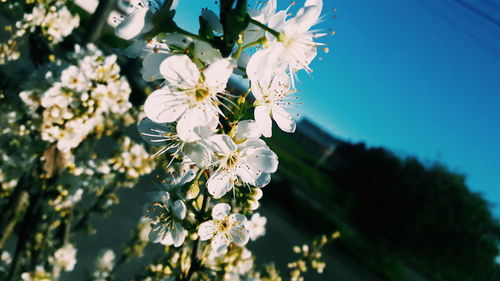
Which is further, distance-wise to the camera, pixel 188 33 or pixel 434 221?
pixel 434 221

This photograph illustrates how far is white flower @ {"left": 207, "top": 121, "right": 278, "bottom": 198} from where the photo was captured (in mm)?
915

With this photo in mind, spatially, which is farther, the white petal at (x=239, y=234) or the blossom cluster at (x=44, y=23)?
the blossom cluster at (x=44, y=23)

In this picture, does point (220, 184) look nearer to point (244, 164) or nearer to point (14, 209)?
point (244, 164)

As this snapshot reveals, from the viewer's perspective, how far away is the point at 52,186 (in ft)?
5.97

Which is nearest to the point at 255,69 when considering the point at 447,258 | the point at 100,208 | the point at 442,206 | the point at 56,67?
the point at 56,67

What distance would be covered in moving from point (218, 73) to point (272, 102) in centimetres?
28

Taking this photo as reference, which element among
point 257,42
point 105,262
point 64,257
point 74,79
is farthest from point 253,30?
point 105,262

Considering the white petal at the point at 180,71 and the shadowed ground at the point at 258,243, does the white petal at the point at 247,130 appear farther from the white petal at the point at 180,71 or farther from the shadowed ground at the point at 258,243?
the shadowed ground at the point at 258,243

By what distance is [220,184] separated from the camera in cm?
96

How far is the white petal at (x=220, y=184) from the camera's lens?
37.0 inches

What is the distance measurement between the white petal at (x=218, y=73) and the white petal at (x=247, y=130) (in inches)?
5.1

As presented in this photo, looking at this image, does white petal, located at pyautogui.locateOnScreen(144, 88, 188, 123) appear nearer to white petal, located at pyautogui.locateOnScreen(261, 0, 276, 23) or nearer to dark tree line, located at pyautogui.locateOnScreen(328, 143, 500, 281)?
white petal, located at pyautogui.locateOnScreen(261, 0, 276, 23)

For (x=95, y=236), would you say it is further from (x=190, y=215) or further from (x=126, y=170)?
(x=190, y=215)

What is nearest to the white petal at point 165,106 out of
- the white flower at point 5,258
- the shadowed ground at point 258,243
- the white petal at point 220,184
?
the white petal at point 220,184
